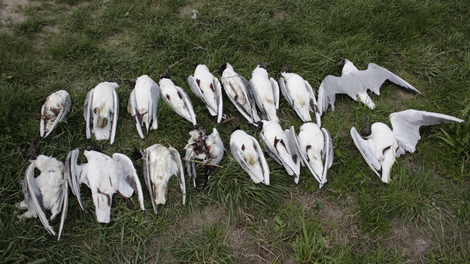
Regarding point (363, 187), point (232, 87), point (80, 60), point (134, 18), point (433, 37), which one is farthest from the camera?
point (433, 37)

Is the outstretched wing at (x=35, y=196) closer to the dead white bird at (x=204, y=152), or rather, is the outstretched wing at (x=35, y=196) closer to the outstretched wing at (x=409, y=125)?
the dead white bird at (x=204, y=152)

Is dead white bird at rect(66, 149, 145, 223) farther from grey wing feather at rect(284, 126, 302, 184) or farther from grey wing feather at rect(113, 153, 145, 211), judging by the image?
grey wing feather at rect(284, 126, 302, 184)

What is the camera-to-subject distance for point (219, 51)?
3473 mm

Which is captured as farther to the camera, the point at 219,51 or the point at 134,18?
the point at 134,18

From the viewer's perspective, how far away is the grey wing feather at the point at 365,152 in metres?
2.66

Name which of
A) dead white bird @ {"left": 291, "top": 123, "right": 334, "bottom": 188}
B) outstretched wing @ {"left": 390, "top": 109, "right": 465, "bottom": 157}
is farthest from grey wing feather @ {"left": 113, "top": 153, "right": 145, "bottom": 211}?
outstretched wing @ {"left": 390, "top": 109, "right": 465, "bottom": 157}

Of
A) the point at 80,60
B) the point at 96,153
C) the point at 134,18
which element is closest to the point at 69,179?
the point at 96,153

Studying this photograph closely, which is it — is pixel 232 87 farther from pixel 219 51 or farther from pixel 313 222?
pixel 313 222

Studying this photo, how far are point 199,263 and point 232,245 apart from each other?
0.30m

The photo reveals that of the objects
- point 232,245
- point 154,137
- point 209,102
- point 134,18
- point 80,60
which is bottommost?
point 232,245

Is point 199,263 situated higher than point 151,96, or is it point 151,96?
point 151,96

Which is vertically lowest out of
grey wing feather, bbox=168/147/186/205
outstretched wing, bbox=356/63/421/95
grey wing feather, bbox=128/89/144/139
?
grey wing feather, bbox=168/147/186/205

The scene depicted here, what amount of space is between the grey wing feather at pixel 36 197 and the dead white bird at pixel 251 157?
1601 mm

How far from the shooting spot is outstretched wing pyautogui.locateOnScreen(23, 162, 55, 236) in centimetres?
210
